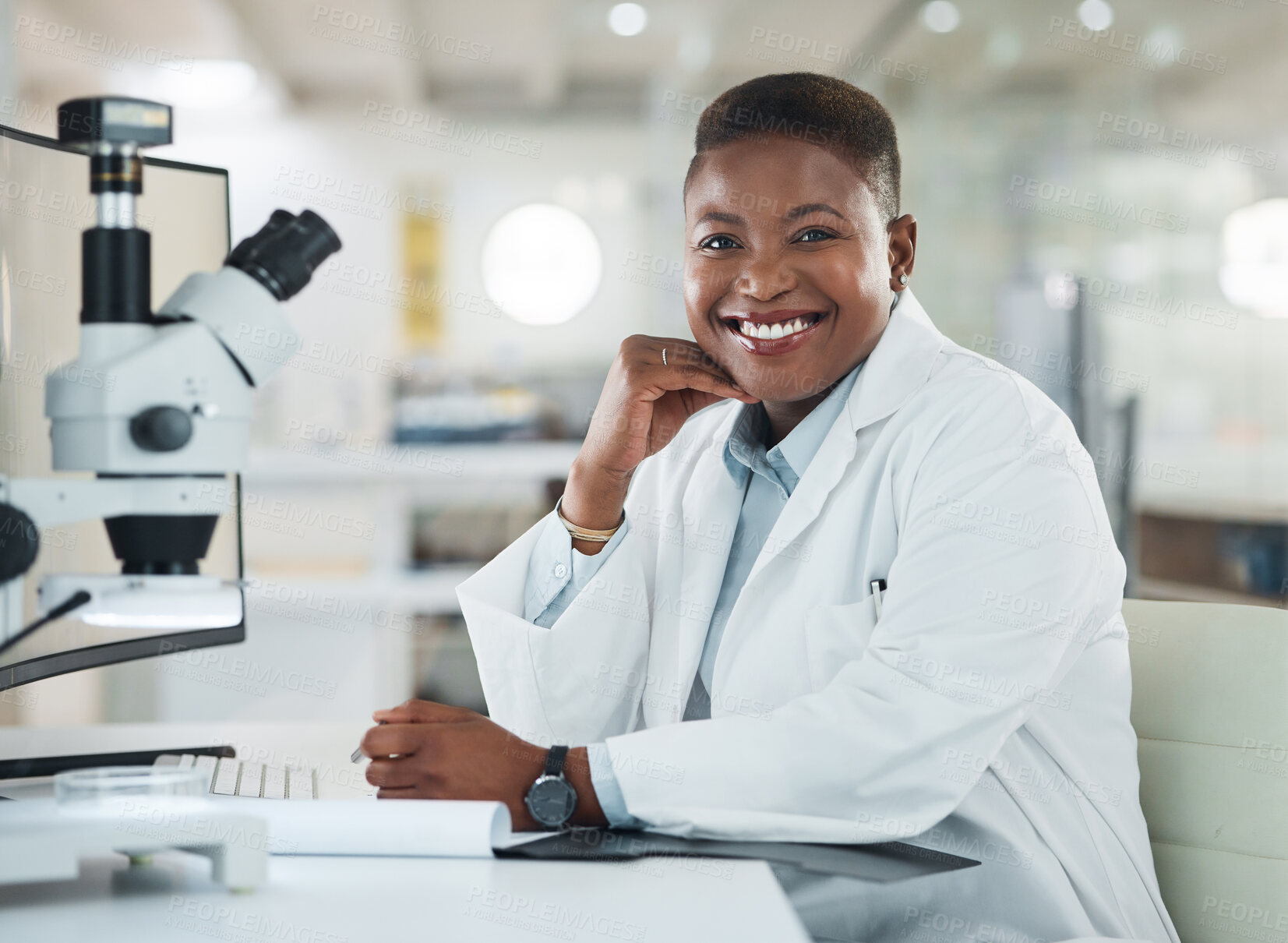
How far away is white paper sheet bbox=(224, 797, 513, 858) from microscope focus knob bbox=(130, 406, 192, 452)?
0.84ft

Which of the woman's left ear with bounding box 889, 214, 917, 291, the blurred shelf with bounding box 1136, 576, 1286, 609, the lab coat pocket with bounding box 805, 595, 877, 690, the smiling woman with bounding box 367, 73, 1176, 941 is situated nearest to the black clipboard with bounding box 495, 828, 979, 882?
the smiling woman with bounding box 367, 73, 1176, 941

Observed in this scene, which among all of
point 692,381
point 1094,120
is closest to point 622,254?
point 1094,120

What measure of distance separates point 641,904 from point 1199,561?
3787 mm

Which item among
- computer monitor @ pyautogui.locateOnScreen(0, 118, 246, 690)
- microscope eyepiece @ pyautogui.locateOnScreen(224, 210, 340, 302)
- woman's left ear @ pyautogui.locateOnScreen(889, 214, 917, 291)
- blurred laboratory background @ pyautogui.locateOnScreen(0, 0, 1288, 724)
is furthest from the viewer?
blurred laboratory background @ pyautogui.locateOnScreen(0, 0, 1288, 724)

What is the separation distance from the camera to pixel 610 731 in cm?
125

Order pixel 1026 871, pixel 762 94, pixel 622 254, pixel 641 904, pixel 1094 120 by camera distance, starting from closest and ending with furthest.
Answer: pixel 641 904 → pixel 1026 871 → pixel 762 94 → pixel 1094 120 → pixel 622 254

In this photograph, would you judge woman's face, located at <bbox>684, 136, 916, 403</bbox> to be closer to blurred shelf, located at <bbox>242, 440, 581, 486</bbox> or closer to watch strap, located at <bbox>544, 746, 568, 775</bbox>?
watch strap, located at <bbox>544, 746, 568, 775</bbox>

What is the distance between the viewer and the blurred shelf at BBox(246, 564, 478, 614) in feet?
12.0

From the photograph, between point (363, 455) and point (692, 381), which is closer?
point (692, 381)

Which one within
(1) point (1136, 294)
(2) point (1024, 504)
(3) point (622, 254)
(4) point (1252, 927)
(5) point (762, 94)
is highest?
(3) point (622, 254)

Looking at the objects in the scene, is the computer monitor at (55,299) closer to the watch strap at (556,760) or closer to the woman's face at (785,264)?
the watch strap at (556,760)

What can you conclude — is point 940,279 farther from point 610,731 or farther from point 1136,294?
point 610,731

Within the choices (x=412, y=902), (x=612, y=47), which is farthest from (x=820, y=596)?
(x=612, y=47)

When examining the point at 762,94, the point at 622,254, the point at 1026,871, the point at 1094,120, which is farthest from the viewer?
the point at 622,254
